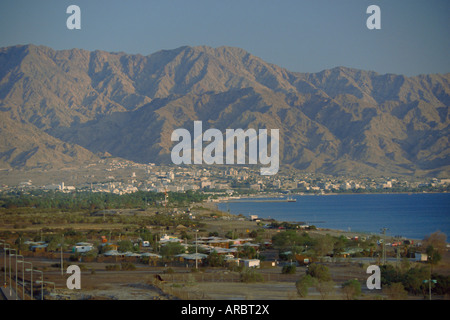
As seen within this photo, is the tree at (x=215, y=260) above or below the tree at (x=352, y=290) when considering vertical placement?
below

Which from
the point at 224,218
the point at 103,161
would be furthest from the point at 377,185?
the point at 224,218

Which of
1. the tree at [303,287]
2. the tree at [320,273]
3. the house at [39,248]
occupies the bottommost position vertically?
the house at [39,248]

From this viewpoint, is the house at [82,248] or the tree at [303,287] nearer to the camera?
the tree at [303,287]

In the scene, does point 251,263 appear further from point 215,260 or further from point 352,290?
point 352,290

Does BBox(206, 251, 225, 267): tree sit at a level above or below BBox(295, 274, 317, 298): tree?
below

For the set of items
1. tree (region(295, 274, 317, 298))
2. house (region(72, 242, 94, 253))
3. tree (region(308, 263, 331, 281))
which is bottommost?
house (region(72, 242, 94, 253))

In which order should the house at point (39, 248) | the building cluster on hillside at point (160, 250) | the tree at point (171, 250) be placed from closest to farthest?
the building cluster on hillside at point (160, 250)
the tree at point (171, 250)
the house at point (39, 248)

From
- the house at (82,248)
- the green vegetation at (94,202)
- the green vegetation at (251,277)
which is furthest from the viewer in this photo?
the green vegetation at (94,202)

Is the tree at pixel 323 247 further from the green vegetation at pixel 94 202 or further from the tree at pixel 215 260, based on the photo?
the green vegetation at pixel 94 202

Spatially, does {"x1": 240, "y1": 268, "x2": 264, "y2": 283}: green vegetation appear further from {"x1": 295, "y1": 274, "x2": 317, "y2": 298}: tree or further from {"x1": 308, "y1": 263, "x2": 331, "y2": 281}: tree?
{"x1": 295, "y1": 274, "x2": 317, "y2": 298}: tree

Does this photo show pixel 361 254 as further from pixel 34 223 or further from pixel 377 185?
pixel 377 185

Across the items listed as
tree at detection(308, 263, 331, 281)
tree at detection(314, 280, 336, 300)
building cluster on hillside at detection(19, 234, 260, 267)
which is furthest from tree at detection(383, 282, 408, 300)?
building cluster on hillside at detection(19, 234, 260, 267)

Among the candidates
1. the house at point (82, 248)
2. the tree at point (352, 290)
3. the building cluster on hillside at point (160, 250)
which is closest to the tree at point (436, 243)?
the building cluster on hillside at point (160, 250)
